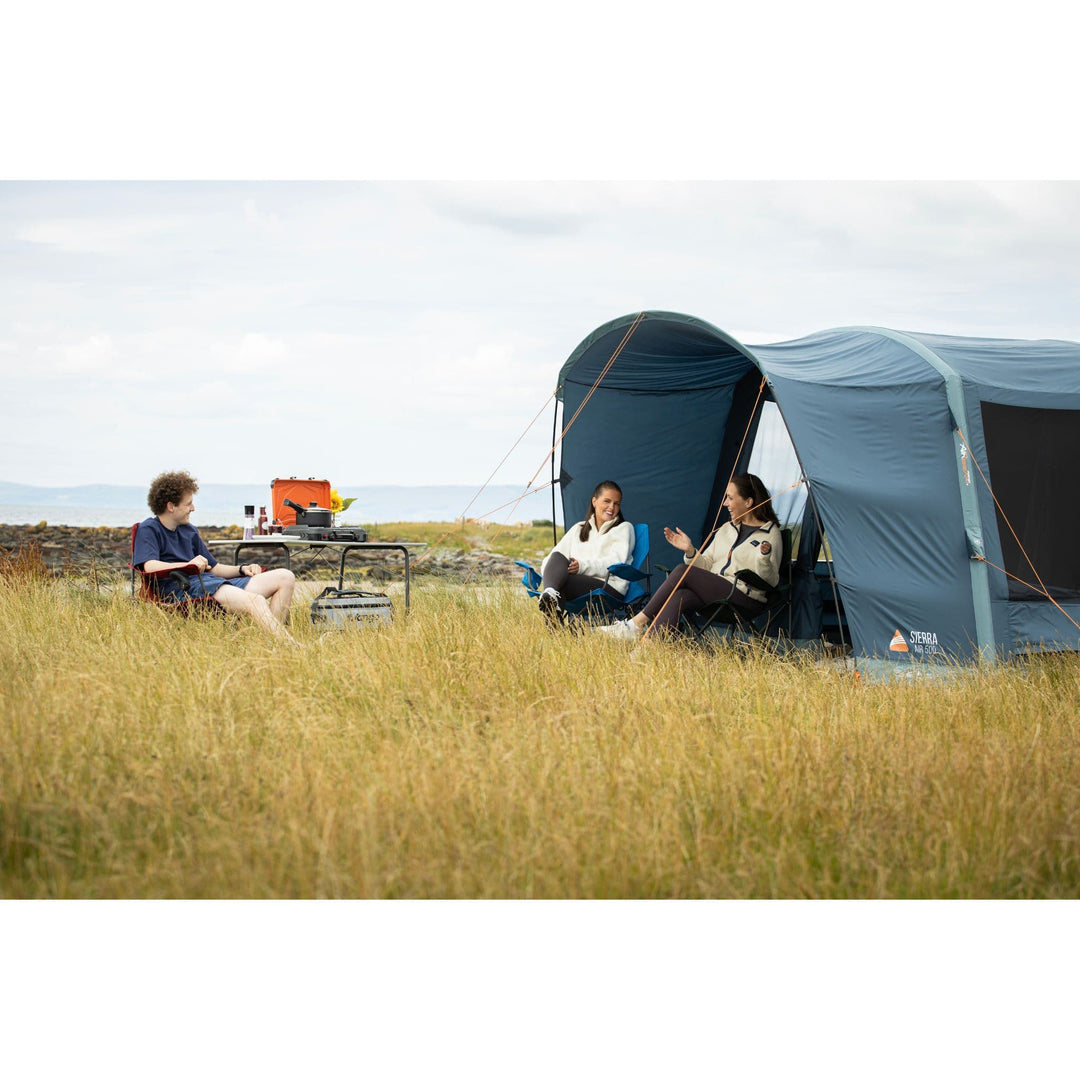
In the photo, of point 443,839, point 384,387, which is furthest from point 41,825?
point 384,387

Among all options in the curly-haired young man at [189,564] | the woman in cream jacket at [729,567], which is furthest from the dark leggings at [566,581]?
the curly-haired young man at [189,564]

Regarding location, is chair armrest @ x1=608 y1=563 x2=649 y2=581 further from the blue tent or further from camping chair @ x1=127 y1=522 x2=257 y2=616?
camping chair @ x1=127 y1=522 x2=257 y2=616

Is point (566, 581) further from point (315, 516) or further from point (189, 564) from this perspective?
point (189, 564)

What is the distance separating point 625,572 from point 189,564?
2.16 meters

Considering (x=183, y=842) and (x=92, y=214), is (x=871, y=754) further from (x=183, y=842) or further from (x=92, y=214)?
(x=92, y=214)

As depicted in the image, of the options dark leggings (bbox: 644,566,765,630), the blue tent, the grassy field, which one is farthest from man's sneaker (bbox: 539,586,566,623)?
the blue tent

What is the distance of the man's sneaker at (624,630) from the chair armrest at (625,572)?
415 millimetres

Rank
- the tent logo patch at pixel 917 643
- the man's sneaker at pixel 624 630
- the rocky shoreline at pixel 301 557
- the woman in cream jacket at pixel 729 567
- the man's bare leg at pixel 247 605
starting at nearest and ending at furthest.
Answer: the tent logo patch at pixel 917 643 → the man's bare leg at pixel 247 605 → the man's sneaker at pixel 624 630 → the woman in cream jacket at pixel 729 567 → the rocky shoreline at pixel 301 557

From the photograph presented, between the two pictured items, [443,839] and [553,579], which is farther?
[553,579]

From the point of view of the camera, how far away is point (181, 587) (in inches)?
188

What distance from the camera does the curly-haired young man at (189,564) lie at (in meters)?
4.64

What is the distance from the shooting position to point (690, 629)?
497cm

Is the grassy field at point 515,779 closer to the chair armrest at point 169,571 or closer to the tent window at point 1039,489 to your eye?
the chair armrest at point 169,571

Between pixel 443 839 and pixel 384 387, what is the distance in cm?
1130
